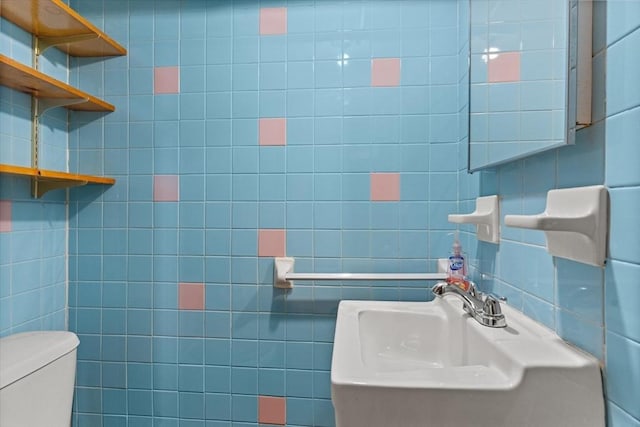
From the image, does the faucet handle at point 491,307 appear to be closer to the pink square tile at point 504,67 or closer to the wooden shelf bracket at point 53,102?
A: the pink square tile at point 504,67

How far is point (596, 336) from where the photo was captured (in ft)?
1.90

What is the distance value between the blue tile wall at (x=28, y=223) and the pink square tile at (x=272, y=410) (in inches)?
30.4

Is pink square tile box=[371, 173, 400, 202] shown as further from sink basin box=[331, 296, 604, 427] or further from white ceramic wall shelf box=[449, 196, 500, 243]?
sink basin box=[331, 296, 604, 427]

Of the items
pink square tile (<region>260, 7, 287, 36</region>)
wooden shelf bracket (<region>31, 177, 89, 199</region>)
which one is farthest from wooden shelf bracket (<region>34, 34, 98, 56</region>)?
pink square tile (<region>260, 7, 287, 36</region>)

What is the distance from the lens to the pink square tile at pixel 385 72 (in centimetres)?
126

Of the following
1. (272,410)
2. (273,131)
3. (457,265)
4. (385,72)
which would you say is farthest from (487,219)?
(272,410)

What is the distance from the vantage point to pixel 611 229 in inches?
21.3

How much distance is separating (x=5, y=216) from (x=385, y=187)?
3.88 ft

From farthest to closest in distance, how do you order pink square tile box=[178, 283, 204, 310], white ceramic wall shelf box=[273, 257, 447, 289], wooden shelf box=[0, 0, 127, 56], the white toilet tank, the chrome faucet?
pink square tile box=[178, 283, 204, 310]
white ceramic wall shelf box=[273, 257, 447, 289]
wooden shelf box=[0, 0, 127, 56]
the white toilet tank
the chrome faucet

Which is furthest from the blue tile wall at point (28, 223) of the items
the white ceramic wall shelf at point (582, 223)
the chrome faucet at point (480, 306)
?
the white ceramic wall shelf at point (582, 223)

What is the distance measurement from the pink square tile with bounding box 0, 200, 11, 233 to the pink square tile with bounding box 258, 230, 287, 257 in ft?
2.46

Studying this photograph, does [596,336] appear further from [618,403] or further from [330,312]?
[330,312]

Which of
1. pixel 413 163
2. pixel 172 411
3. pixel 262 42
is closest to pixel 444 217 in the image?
pixel 413 163

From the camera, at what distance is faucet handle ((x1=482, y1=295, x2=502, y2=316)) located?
78 cm
